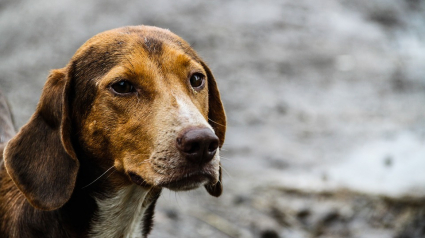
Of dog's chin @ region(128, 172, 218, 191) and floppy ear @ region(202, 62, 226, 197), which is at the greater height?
dog's chin @ region(128, 172, 218, 191)

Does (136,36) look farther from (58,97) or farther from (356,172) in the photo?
(356,172)

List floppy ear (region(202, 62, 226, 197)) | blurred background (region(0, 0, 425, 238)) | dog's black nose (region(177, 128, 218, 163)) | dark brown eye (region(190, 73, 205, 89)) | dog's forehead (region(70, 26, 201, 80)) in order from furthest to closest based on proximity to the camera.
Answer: blurred background (region(0, 0, 425, 238))
floppy ear (region(202, 62, 226, 197))
dark brown eye (region(190, 73, 205, 89))
dog's forehead (region(70, 26, 201, 80))
dog's black nose (region(177, 128, 218, 163))

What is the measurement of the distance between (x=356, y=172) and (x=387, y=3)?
719 cm

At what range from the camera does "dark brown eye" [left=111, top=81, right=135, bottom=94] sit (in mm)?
3734

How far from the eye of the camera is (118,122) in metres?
3.71

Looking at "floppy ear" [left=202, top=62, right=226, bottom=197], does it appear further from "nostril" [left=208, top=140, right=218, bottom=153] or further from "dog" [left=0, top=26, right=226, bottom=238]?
"nostril" [left=208, top=140, right=218, bottom=153]

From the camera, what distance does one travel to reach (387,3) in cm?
1362

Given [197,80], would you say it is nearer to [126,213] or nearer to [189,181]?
[189,181]

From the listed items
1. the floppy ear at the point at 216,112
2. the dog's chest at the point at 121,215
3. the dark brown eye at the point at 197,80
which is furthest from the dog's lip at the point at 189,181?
the floppy ear at the point at 216,112

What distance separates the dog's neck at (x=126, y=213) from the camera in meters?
3.94

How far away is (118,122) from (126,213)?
71 cm

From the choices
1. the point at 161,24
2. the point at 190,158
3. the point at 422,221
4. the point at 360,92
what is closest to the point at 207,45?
the point at 161,24

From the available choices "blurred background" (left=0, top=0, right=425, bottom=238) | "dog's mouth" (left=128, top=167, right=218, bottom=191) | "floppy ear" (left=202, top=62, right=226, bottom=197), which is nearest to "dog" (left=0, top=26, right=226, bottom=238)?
"dog's mouth" (left=128, top=167, right=218, bottom=191)

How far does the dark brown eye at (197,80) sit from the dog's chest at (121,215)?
76 cm
